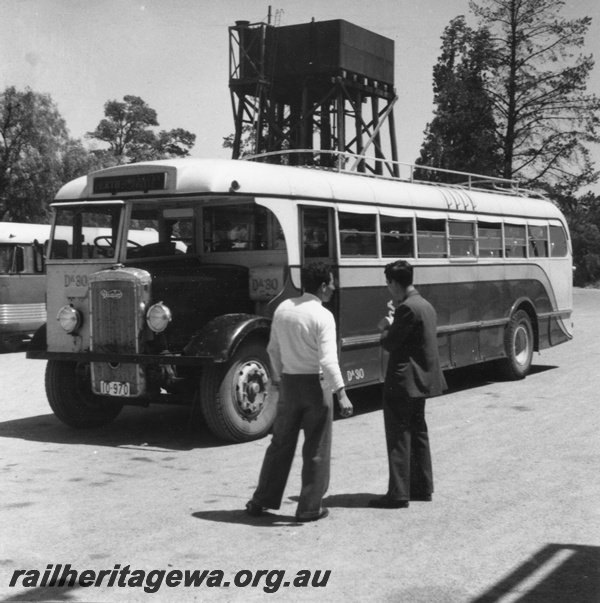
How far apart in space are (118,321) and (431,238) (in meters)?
4.78

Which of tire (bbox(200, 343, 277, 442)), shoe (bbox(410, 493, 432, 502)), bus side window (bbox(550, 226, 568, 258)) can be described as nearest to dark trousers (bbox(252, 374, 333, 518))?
shoe (bbox(410, 493, 432, 502))

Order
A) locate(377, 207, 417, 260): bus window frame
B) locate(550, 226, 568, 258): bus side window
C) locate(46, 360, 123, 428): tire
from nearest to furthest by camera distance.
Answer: locate(46, 360, 123, 428): tire, locate(377, 207, 417, 260): bus window frame, locate(550, 226, 568, 258): bus side window

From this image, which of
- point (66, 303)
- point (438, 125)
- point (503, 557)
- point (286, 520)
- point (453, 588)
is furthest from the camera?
point (438, 125)

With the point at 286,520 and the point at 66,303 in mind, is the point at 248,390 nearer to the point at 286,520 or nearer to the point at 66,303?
the point at 66,303

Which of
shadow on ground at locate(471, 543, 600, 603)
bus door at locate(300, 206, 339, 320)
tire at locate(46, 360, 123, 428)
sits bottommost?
shadow on ground at locate(471, 543, 600, 603)

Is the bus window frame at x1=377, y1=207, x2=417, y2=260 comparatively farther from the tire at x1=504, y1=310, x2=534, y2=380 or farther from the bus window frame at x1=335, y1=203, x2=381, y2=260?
the tire at x1=504, y1=310, x2=534, y2=380

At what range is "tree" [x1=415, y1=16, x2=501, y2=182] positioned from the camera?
1185 inches

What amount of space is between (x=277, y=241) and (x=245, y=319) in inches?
55.2

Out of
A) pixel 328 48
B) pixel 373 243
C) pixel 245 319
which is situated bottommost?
pixel 245 319

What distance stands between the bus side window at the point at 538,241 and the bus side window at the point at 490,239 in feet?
3.81

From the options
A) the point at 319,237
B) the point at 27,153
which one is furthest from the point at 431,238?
the point at 27,153

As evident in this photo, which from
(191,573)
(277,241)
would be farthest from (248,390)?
(191,573)

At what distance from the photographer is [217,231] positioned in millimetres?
11023

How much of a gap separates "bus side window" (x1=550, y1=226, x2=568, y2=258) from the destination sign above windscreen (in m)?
8.57
